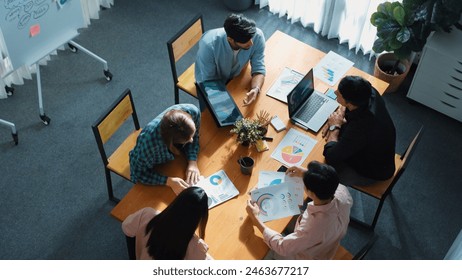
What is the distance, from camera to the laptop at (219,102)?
3.37 metres

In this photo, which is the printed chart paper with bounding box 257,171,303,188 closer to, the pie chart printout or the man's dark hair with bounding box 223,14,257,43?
the pie chart printout

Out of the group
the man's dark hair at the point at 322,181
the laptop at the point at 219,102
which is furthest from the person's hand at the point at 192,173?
the man's dark hair at the point at 322,181

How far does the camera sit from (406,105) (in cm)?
458

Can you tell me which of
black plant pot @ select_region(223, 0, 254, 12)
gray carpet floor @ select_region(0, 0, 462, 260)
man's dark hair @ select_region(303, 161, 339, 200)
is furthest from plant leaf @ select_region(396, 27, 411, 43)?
man's dark hair @ select_region(303, 161, 339, 200)

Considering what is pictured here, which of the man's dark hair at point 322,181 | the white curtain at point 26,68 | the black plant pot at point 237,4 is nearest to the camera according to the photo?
the man's dark hair at point 322,181

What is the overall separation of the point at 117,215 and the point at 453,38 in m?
2.86

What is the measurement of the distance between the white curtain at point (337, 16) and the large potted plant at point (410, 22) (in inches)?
16.9

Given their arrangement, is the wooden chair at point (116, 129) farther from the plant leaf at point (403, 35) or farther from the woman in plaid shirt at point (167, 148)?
the plant leaf at point (403, 35)

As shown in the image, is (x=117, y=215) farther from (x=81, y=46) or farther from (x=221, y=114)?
(x=81, y=46)

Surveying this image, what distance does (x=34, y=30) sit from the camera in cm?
401

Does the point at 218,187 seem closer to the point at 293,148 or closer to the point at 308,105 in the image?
the point at 293,148

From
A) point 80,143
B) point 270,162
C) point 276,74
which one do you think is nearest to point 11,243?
point 80,143

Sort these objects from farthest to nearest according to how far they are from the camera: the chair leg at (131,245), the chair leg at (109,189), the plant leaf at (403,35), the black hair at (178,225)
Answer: the plant leaf at (403,35) < the chair leg at (109,189) < the chair leg at (131,245) < the black hair at (178,225)

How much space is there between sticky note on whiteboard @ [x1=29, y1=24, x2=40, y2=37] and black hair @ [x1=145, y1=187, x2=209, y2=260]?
2.13 meters
